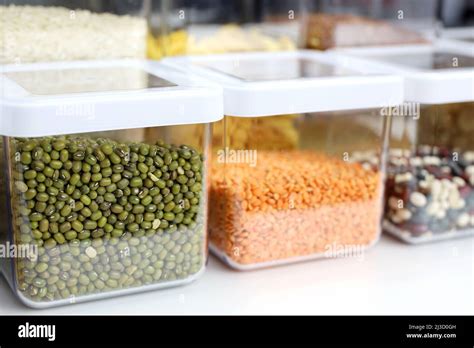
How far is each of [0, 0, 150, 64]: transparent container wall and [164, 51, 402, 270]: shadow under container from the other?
83 millimetres

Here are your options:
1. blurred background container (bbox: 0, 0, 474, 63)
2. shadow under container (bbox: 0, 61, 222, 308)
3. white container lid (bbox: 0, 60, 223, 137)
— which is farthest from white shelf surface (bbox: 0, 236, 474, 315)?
blurred background container (bbox: 0, 0, 474, 63)

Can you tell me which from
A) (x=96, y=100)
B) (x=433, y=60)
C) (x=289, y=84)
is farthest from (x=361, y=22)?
(x=96, y=100)

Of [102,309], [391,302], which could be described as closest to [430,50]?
[391,302]

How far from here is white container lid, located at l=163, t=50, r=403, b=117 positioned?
92cm

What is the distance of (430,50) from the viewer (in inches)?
49.8

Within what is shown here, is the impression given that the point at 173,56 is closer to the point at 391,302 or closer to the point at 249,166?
the point at 249,166

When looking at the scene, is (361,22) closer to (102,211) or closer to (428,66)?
(428,66)

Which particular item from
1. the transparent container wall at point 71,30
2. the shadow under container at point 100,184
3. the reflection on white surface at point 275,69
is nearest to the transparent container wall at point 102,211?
the shadow under container at point 100,184

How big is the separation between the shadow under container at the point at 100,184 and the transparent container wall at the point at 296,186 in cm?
6

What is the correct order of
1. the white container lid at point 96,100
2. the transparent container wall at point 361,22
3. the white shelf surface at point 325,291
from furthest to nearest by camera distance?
1. the transparent container wall at point 361,22
2. the white shelf surface at point 325,291
3. the white container lid at point 96,100

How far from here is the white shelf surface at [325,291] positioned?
908 millimetres

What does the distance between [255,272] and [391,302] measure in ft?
0.64

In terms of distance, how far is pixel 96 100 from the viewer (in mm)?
812

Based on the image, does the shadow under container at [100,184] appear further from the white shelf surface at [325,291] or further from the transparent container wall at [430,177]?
the transparent container wall at [430,177]
